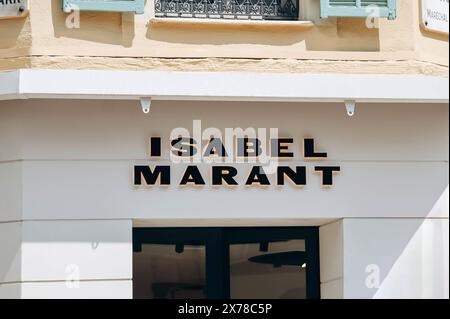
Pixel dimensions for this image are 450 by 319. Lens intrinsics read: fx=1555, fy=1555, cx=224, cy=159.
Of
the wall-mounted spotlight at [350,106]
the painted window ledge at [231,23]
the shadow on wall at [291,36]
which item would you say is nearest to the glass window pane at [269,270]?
the wall-mounted spotlight at [350,106]

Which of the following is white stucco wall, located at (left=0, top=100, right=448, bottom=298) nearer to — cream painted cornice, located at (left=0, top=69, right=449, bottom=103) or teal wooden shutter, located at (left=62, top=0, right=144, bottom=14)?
cream painted cornice, located at (left=0, top=69, right=449, bottom=103)

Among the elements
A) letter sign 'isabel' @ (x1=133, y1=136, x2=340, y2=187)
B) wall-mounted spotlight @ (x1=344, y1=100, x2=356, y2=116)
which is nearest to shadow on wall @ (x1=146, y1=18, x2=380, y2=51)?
wall-mounted spotlight @ (x1=344, y1=100, x2=356, y2=116)

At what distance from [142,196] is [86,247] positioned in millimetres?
740

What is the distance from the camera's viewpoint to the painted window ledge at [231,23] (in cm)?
1500

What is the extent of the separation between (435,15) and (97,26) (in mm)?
3440

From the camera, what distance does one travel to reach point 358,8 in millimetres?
15148

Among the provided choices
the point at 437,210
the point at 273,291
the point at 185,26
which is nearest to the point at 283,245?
the point at 273,291

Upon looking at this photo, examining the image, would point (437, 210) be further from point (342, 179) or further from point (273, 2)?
point (273, 2)

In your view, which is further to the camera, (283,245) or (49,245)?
(283,245)

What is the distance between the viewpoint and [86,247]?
1497 centimetres

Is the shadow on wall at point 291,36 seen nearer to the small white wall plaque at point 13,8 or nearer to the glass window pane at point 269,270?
the small white wall plaque at point 13,8

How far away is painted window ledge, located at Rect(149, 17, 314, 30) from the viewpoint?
1500 cm

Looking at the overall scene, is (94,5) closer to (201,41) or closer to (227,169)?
(201,41)

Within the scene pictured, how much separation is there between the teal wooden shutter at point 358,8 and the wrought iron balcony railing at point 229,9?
46 cm
